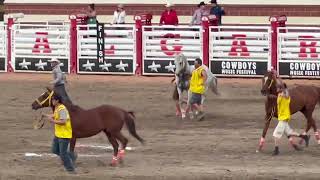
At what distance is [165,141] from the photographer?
17141 mm

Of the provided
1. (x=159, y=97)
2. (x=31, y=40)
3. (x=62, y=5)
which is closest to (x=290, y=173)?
(x=159, y=97)

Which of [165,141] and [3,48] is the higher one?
[3,48]

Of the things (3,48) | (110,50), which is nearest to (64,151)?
(110,50)

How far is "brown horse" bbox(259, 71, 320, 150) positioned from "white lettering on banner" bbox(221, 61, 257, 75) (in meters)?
11.1

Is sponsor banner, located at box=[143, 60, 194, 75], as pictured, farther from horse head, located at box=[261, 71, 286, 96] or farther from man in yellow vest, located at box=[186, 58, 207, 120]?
horse head, located at box=[261, 71, 286, 96]

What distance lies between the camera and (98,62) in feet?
95.9

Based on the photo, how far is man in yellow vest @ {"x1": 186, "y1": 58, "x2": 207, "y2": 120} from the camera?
1995cm

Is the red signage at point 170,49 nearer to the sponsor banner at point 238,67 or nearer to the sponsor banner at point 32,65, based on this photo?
the sponsor banner at point 238,67

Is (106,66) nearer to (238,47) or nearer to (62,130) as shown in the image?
(238,47)

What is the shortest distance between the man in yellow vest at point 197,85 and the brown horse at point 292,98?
380cm

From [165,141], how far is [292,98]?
8.52 feet

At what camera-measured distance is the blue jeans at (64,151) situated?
44.7 feet

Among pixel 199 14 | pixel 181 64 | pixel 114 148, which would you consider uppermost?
pixel 199 14

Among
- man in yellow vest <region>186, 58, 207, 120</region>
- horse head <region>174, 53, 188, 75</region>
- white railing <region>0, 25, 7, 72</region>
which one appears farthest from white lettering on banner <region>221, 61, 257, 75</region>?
man in yellow vest <region>186, 58, 207, 120</region>
